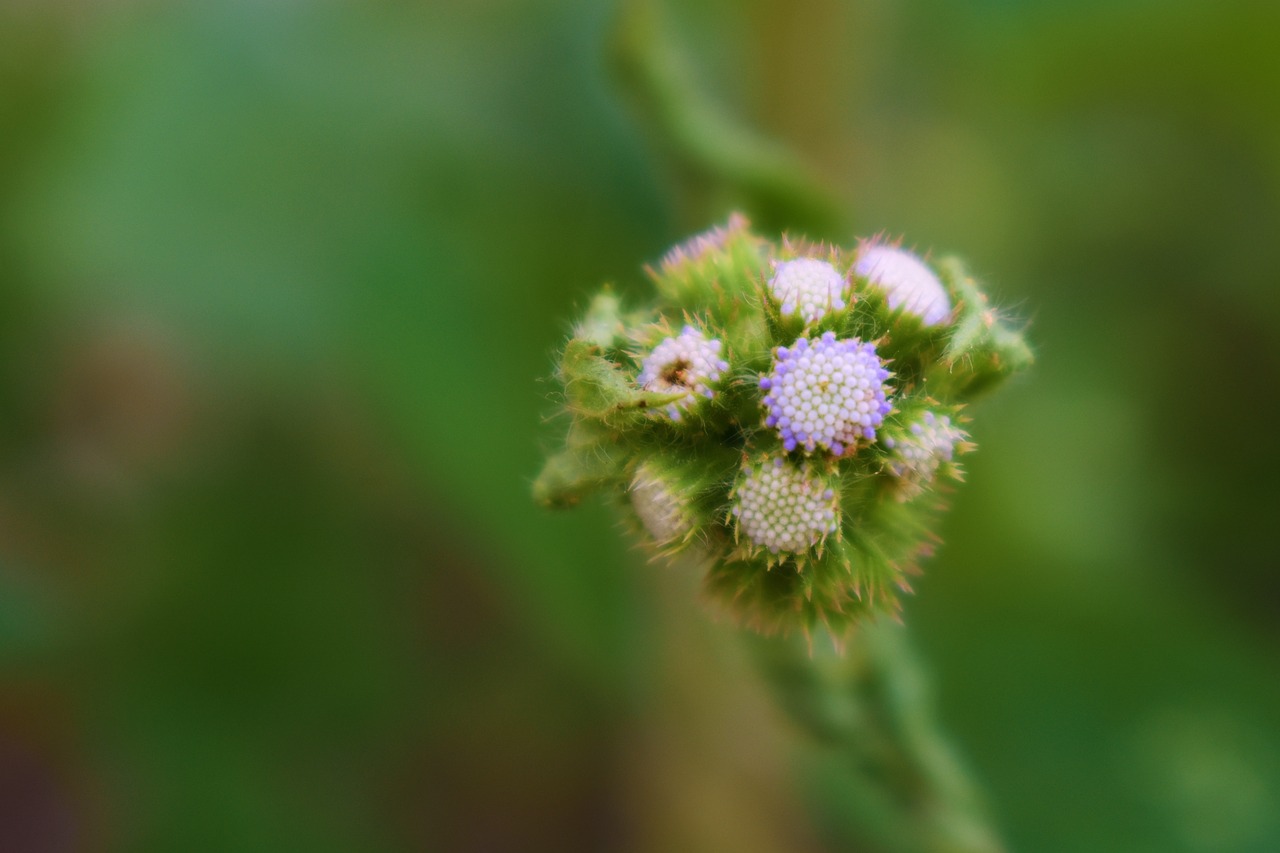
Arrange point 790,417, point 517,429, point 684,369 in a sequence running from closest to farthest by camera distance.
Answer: point 790,417 < point 684,369 < point 517,429

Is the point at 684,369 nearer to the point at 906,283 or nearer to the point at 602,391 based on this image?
the point at 602,391

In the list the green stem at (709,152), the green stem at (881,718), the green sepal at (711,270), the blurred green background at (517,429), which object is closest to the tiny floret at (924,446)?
the green sepal at (711,270)

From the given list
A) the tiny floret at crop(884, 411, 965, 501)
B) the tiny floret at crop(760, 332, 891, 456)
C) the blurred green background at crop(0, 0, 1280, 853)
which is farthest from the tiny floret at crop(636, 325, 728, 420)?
the blurred green background at crop(0, 0, 1280, 853)

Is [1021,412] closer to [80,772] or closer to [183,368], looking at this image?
[183,368]

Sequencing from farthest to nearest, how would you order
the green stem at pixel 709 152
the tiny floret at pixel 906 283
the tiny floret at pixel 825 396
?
the green stem at pixel 709 152
the tiny floret at pixel 906 283
the tiny floret at pixel 825 396

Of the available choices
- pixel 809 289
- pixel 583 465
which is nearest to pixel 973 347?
pixel 809 289

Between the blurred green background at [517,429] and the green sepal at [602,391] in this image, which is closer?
the green sepal at [602,391]

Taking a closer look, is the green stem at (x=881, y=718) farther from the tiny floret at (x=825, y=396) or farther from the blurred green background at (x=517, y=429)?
the blurred green background at (x=517, y=429)
